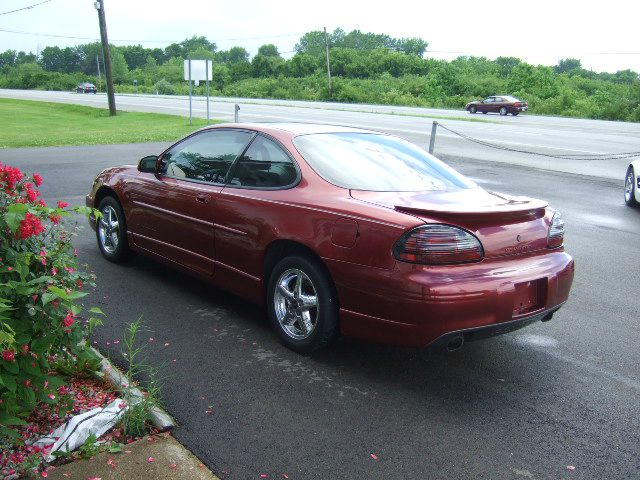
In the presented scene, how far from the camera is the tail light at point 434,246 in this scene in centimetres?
398

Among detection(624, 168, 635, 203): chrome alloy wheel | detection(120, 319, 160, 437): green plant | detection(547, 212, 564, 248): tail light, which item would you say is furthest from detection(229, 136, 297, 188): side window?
detection(624, 168, 635, 203): chrome alloy wheel

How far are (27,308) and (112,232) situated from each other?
3.85 metres

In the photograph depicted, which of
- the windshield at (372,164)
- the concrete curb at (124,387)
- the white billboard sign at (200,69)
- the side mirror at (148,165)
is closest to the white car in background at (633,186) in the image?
the windshield at (372,164)

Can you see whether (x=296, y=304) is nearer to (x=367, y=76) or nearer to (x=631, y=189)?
(x=631, y=189)

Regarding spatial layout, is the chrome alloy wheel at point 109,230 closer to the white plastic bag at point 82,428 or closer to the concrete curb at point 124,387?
the concrete curb at point 124,387

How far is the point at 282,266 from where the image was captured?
186 inches

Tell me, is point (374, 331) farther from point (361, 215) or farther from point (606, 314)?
point (606, 314)

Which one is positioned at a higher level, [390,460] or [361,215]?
[361,215]

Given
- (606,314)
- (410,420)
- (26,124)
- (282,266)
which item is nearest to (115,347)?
(282,266)

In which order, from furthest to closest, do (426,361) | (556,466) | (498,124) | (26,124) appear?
(498,124) → (26,124) → (426,361) → (556,466)

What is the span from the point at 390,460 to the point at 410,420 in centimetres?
46

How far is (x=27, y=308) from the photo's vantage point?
3.05 m

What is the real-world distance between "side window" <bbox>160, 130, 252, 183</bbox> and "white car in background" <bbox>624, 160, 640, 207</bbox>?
816 centimetres

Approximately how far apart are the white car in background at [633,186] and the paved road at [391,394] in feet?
18.4
